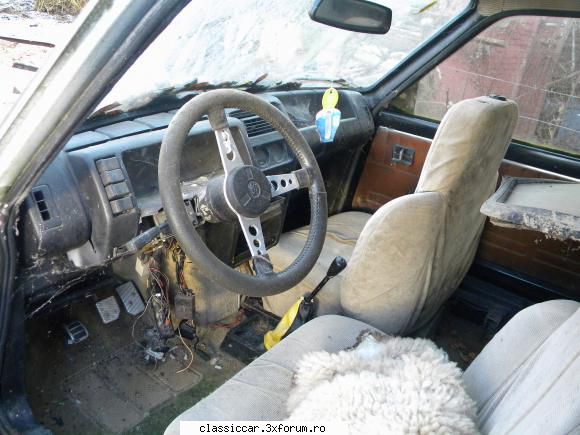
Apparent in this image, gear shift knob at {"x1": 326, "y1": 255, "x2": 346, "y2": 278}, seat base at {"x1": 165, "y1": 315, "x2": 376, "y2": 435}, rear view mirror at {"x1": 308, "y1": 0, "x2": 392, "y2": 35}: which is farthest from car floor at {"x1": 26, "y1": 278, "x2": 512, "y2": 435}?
rear view mirror at {"x1": 308, "y1": 0, "x2": 392, "y2": 35}

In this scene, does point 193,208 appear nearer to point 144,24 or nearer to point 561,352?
point 144,24

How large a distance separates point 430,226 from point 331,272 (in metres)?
0.44

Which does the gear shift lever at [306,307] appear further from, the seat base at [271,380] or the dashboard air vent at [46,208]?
the dashboard air vent at [46,208]

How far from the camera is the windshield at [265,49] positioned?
1.86 metres

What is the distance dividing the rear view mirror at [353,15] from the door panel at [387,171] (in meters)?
0.60

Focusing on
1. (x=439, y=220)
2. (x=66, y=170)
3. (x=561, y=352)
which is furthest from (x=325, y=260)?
(x=561, y=352)

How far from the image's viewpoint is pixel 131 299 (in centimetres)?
221

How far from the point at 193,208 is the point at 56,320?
0.95 m

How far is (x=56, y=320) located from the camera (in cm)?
212

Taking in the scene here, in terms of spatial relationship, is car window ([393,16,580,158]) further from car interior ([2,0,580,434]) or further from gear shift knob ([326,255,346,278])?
gear shift knob ([326,255,346,278])

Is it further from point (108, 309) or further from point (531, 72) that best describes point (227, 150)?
point (531, 72)

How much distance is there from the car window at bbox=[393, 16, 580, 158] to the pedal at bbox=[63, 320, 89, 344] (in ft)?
6.57

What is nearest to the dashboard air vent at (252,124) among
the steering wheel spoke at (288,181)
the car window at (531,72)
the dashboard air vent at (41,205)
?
the steering wheel spoke at (288,181)

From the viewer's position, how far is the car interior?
4.42 ft
